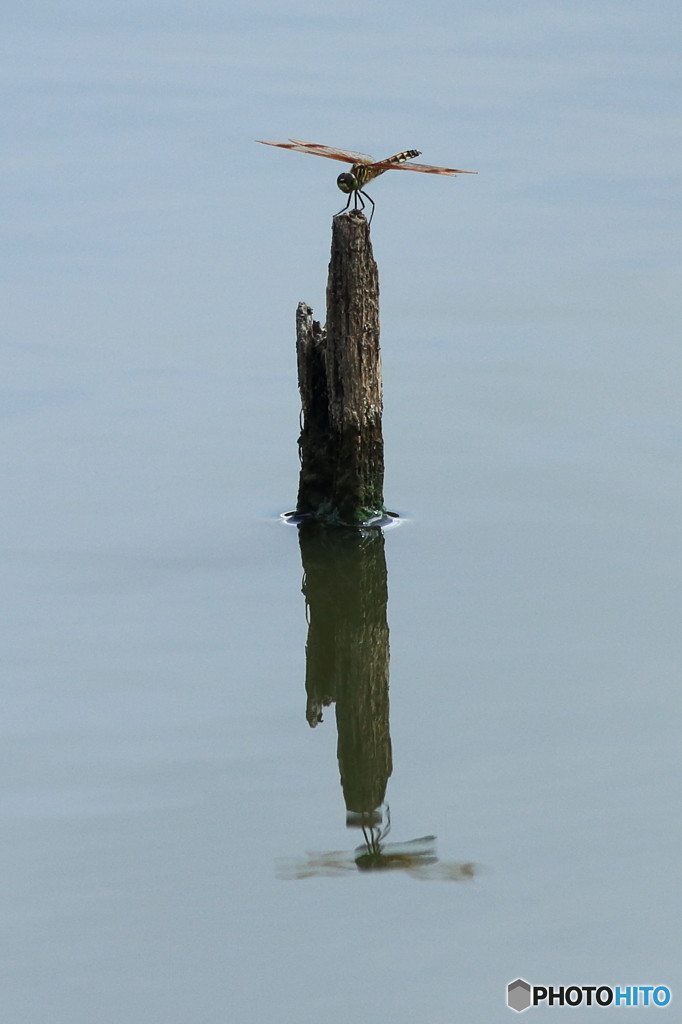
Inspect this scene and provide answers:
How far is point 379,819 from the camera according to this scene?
25.5ft

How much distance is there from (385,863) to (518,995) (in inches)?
45.3

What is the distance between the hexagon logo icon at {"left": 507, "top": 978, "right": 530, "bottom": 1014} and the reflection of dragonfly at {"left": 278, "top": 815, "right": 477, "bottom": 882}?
0.76 meters

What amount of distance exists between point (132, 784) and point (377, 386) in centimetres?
378

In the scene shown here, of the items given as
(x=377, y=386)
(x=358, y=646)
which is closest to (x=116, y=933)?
(x=358, y=646)

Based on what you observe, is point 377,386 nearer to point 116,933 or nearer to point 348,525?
point 348,525

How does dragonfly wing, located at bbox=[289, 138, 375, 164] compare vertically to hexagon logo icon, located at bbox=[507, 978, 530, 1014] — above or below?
above

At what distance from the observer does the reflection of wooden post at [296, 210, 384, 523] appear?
10203mm

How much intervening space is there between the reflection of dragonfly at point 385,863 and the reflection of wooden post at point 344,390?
3838 millimetres

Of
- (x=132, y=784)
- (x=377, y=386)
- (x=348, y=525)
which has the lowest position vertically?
(x=132, y=784)

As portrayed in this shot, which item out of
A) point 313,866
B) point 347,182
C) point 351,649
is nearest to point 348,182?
point 347,182

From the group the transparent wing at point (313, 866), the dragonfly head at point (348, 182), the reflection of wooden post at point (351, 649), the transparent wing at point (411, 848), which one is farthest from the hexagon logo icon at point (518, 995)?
the dragonfly head at point (348, 182)

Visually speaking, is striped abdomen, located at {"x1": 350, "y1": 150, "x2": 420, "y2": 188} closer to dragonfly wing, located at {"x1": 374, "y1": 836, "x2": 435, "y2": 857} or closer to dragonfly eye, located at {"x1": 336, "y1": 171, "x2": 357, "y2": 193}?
dragonfly eye, located at {"x1": 336, "y1": 171, "x2": 357, "y2": 193}

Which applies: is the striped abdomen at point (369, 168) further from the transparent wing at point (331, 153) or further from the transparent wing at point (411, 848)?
the transparent wing at point (411, 848)

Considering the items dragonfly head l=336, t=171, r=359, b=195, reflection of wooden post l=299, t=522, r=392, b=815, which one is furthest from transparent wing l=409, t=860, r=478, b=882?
dragonfly head l=336, t=171, r=359, b=195
